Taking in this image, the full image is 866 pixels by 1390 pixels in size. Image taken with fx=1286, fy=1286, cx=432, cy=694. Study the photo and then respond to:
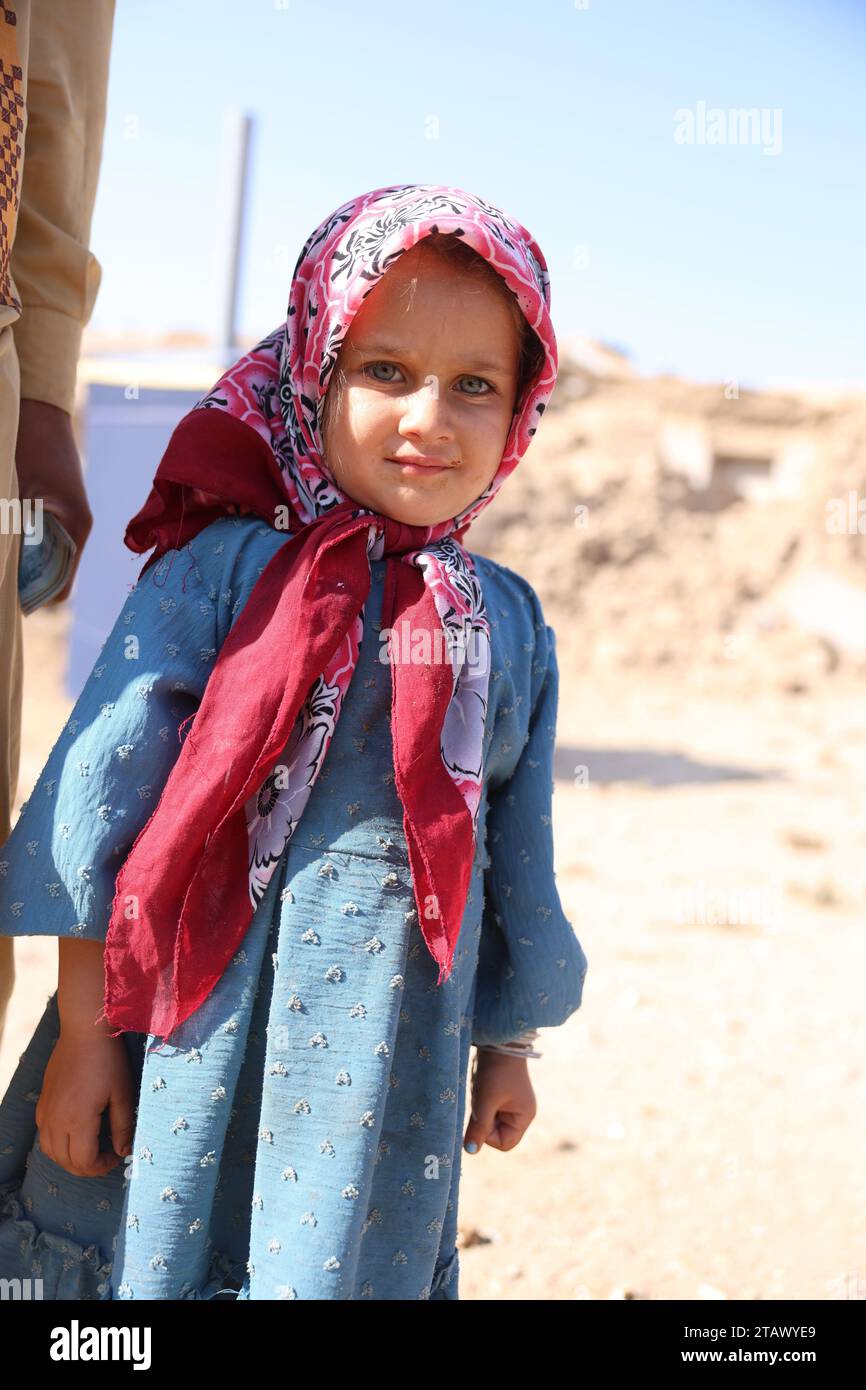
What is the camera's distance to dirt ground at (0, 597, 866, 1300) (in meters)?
3.02

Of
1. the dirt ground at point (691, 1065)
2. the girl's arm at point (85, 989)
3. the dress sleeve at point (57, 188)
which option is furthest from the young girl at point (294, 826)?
the dirt ground at point (691, 1065)

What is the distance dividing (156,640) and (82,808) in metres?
0.23

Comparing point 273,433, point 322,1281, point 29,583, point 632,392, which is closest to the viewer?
point 322,1281

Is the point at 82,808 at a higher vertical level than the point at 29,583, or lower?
lower

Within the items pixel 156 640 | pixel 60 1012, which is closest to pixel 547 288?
pixel 156 640

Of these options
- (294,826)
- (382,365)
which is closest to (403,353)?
(382,365)

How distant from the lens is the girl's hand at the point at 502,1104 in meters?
1.91

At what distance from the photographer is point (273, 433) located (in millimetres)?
1777

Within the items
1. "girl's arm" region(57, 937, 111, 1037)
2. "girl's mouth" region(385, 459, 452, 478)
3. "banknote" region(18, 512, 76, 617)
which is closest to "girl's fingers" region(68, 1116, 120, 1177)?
"girl's arm" region(57, 937, 111, 1037)

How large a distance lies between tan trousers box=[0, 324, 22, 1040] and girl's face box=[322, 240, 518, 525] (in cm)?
46

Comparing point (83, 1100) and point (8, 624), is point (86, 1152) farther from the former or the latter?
point (8, 624)

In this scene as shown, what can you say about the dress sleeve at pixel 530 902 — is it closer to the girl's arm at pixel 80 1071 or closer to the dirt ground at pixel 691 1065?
the girl's arm at pixel 80 1071

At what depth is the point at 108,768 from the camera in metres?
1.59

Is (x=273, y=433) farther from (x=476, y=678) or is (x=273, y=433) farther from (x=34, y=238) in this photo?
(x=34, y=238)
